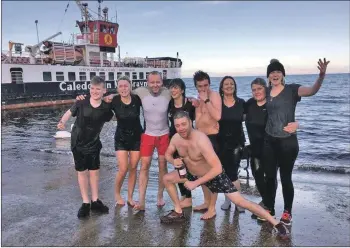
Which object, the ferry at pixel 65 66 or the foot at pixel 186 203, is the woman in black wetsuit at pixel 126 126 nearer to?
the foot at pixel 186 203

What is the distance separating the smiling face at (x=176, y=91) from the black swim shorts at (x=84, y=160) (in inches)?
57.8

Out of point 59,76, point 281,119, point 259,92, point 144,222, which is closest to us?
point 281,119

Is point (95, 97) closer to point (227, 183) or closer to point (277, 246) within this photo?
point (227, 183)

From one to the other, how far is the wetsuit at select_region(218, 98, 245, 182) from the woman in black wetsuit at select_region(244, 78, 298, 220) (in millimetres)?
138

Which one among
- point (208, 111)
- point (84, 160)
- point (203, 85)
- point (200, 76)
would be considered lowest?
point (84, 160)

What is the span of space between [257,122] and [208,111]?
0.68 meters

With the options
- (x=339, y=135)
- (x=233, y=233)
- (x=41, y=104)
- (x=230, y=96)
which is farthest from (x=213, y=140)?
(x=41, y=104)

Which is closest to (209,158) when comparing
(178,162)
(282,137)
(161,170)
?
(178,162)

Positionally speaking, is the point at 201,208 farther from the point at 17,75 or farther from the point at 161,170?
the point at 17,75

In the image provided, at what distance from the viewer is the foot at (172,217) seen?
14.8 feet

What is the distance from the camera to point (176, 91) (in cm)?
453

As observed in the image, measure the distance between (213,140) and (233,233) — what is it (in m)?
1.27

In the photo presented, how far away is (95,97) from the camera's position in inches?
185

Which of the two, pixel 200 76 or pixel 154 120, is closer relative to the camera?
pixel 200 76
